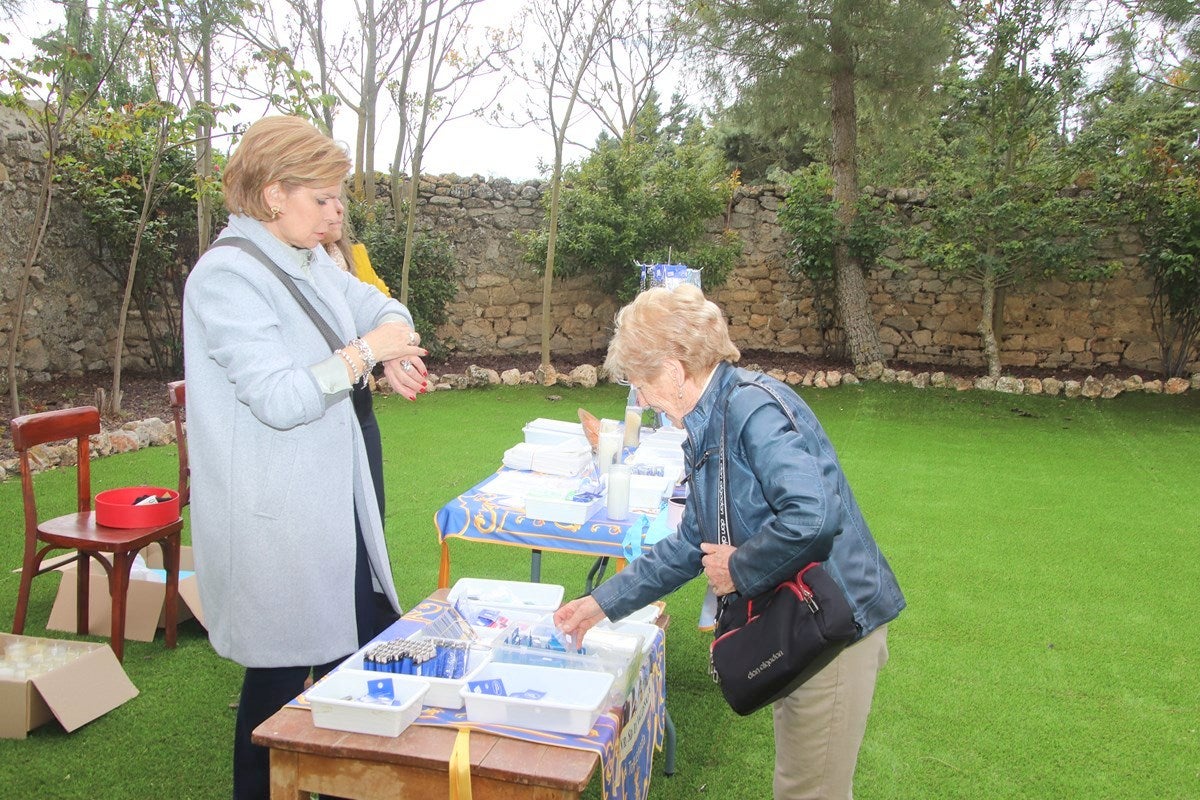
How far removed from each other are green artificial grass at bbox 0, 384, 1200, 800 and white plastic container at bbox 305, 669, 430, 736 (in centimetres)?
119

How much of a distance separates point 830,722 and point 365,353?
122 centimetres

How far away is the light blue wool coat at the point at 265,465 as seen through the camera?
177cm

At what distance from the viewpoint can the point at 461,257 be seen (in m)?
10.7

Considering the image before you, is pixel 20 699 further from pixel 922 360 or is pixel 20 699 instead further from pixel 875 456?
pixel 922 360

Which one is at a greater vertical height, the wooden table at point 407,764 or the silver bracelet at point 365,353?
the silver bracelet at point 365,353

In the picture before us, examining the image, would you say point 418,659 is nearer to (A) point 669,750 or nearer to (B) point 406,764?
(B) point 406,764

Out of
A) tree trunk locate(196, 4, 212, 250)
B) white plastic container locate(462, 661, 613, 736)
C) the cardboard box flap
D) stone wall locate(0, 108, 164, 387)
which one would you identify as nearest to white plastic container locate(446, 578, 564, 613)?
white plastic container locate(462, 661, 613, 736)

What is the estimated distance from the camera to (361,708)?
1.57 meters

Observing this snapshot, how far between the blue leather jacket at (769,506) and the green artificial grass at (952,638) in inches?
45.6

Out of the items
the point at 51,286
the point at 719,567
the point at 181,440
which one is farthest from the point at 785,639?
the point at 51,286

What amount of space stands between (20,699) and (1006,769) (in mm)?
3061

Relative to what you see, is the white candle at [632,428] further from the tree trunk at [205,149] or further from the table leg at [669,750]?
the tree trunk at [205,149]

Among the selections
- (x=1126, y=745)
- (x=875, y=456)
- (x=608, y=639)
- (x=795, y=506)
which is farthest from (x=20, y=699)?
(x=875, y=456)

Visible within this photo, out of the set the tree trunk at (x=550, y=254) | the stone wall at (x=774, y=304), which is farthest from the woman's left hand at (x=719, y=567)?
the stone wall at (x=774, y=304)
